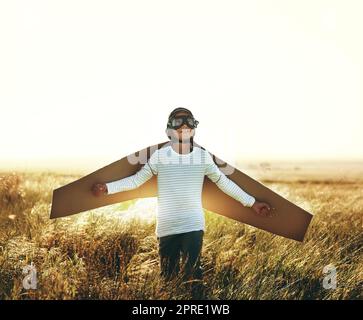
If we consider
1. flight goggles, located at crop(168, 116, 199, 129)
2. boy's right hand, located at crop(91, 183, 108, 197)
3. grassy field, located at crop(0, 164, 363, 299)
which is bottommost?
grassy field, located at crop(0, 164, 363, 299)

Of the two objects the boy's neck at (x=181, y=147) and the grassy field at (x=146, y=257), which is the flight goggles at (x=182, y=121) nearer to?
the boy's neck at (x=181, y=147)

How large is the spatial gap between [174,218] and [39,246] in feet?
Answer: 5.48

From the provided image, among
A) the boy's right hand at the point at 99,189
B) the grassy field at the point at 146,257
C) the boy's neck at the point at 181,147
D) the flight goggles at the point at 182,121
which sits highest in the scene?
the flight goggles at the point at 182,121

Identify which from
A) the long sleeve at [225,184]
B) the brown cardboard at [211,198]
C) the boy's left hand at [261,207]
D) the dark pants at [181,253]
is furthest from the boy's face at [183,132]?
the boy's left hand at [261,207]

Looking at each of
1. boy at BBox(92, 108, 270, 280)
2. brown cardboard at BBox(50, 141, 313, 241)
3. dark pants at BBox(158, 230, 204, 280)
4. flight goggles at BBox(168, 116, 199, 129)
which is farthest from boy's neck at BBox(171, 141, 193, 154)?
dark pants at BBox(158, 230, 204, 280)

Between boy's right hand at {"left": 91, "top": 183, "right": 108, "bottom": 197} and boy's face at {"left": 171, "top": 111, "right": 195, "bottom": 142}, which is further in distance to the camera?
boy's right hand at {"left": 91, "top": 183, "right": 108, "bottom": 197}

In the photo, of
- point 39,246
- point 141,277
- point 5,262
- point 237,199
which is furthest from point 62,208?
point 237,199

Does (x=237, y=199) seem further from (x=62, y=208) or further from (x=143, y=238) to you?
(x=62, y=208)

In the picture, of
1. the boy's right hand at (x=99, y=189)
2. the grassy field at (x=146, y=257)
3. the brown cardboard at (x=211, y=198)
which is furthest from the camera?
the brown cardboard at (x=211, y=198)

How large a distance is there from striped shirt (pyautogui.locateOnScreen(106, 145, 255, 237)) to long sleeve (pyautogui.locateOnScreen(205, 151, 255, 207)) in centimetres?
3

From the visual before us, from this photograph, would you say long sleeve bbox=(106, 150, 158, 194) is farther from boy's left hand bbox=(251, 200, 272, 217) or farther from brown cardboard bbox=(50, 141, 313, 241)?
boy's left hand bbox=(251, 200, 272, 217)

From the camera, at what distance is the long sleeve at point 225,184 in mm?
4648

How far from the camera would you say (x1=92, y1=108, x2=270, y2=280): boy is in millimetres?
4363

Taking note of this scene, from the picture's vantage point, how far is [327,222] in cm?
665
